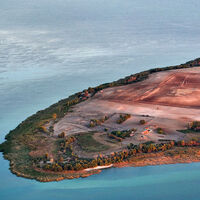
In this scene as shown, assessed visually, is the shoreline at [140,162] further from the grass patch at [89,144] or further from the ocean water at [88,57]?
the grass patch at [89,144]

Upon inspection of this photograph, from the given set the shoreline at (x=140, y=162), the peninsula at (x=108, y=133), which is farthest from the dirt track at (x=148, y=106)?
the shoreline at (x=140, y=162)

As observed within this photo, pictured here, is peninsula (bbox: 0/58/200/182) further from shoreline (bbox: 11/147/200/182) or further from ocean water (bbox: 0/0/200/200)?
ocean water (bbox: 0/0/200/200)

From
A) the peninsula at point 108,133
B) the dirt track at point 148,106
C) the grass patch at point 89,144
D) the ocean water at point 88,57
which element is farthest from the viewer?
the dirt track at point 148,106

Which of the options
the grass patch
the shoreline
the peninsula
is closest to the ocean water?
the shoreline

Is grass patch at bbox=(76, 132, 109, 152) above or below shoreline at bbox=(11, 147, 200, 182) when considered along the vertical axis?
above

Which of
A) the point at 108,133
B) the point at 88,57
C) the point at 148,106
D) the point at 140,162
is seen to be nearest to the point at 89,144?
the point at 108,133

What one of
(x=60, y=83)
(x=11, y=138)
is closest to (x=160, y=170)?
(x=11, y=138)

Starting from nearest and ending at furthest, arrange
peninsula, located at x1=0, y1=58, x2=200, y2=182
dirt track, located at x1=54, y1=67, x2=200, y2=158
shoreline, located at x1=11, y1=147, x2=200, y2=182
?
shoreline, located at x1=11, y1=147, x2=200, y2=182, peninsula, located at x1=0, y1=58, x2=200, y2=182, dirt track, located at x1=54, y1=67, x2=200, y2=158

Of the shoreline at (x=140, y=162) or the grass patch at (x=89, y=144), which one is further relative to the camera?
the grass patch at (x=89, y=144)

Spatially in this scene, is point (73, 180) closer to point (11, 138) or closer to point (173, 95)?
point (11, 138)
